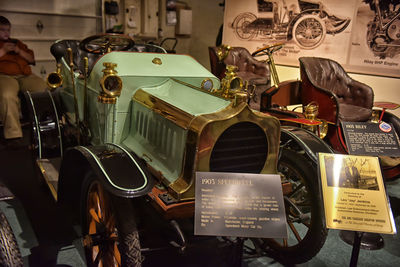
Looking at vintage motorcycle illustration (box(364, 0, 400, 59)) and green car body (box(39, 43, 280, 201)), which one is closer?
green car body (box(39, 43, 280, 201))

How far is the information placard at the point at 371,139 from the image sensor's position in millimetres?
1939

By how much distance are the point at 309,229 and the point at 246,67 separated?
13.0 ft

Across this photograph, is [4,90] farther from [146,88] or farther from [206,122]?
[206,122]

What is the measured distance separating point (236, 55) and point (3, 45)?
3.40 metres

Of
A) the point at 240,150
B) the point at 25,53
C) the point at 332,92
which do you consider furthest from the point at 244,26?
the point at 240,150

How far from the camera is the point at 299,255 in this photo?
2.25 metres

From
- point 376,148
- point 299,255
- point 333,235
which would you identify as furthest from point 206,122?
point 333,235

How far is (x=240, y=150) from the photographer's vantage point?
1.85 m

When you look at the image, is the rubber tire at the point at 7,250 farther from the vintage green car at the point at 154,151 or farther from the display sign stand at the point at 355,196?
the display sign stand at the point at 355,196

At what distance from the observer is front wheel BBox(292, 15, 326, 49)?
5.36 meters

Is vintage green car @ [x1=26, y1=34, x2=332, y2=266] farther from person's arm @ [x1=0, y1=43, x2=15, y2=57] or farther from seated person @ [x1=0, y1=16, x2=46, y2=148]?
person's arm @ [x1=0, y1=43, x2=15, y2=57]

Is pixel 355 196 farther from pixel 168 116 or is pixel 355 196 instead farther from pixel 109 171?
pixel 109 171

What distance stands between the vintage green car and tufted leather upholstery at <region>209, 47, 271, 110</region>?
9.22 ft

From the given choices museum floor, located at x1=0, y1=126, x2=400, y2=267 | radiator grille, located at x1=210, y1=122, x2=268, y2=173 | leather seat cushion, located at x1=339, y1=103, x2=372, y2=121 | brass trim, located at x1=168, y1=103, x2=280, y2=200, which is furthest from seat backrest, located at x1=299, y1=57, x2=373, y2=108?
brass trim, located at x1=168, y1=103, x2=280, y2=200
